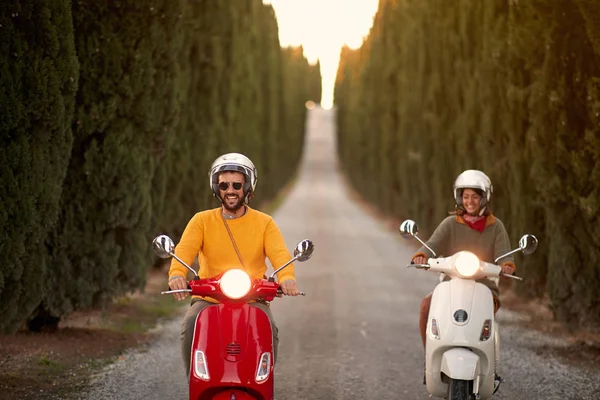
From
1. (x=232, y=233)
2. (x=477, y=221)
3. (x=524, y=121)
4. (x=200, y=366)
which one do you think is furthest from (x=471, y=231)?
(x=524, y=121)

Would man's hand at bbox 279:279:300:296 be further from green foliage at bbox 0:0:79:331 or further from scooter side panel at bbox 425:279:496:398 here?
green foliage at bbox 0:0:79:331

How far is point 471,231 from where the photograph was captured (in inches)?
240

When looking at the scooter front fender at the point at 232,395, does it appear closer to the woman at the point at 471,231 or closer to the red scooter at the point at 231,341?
the red scooter at the point at 231,341

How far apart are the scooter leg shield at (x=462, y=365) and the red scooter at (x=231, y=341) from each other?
1223 mm

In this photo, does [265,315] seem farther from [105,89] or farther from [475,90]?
[475,90]

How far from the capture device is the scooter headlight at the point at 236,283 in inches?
168

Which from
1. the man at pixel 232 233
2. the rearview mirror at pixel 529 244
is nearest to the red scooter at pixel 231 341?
the man at pixel 232 233

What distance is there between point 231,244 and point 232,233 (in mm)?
63

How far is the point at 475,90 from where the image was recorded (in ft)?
46.1

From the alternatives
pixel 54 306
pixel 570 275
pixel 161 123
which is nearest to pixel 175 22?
pixel 161 123

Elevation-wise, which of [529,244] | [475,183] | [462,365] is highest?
[475,183]

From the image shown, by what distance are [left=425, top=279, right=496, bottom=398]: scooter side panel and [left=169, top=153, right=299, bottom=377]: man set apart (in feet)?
3.48

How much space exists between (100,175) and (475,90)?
7502 mm

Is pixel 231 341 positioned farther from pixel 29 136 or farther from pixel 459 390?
pixel 29 136
